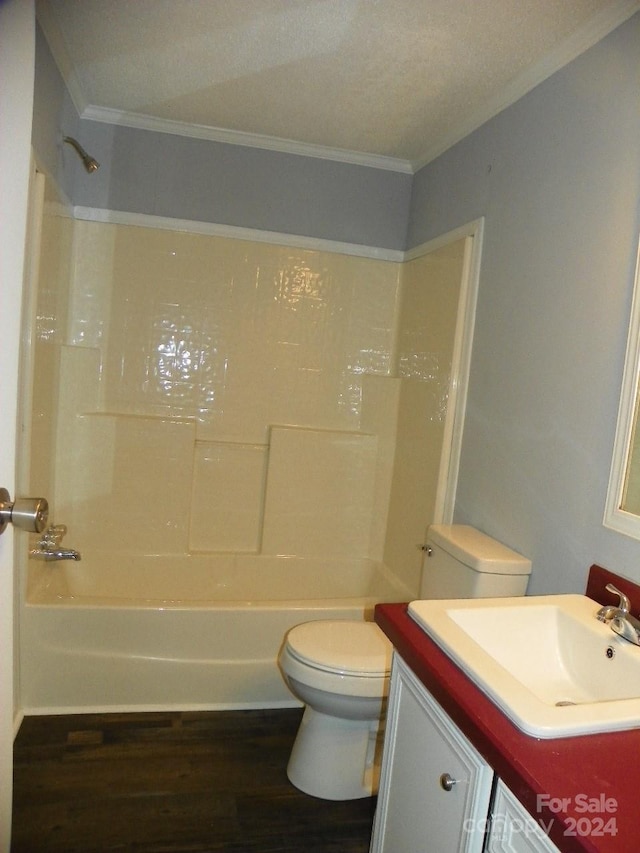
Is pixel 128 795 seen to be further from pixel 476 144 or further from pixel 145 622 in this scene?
pixel 476 144

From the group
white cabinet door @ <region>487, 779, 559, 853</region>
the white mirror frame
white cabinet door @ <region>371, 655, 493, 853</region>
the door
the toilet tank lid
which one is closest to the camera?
the door

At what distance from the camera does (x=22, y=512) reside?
2.79ft

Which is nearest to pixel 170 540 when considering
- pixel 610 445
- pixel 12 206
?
pixel 610 445

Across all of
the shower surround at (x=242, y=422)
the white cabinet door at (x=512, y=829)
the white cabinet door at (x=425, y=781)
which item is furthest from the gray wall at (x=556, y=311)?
the white cabinet door at (x=512, y=829)

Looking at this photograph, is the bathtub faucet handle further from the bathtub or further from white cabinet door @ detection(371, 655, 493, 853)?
white cabinet door @ detection(371, 655, 493, 853)

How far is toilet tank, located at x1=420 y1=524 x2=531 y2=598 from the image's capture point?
196 cm

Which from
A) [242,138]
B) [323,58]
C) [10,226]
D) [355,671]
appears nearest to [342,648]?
[355,671]

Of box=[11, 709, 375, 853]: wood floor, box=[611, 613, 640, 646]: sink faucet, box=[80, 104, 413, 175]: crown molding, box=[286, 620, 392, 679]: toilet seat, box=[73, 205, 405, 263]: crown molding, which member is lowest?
box=[11, 709, 375, 853]: wood floor

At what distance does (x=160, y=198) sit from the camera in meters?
3.05

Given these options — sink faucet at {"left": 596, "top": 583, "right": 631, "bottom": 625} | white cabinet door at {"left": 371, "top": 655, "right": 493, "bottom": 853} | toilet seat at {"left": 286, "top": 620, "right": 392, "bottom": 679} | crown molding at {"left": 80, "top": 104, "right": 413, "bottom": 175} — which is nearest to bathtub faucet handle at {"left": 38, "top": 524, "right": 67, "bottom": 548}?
toilet seat at {"left": 286, "top": 620, "right": 392, "bottom": 679}

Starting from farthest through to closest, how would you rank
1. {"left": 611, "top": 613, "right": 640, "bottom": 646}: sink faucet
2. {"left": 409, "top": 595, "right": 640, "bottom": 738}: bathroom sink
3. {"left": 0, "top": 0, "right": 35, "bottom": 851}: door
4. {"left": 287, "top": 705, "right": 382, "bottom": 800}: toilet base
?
{"left": 287, "top": 705, "right": 382, "bottom": 800}: toilet base, {"left": 611, "top": 613, "right": 640, "bottom": 646}: sink faucet, {"left": 409, "top": 595, "right": 640, "bottom": 738}: bathroom sink, {"left": 0, "top": 0, "right": 35, "bottom": 851}: door

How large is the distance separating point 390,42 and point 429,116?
621 millimetres

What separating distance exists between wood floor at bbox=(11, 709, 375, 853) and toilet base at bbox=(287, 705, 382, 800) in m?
0.04

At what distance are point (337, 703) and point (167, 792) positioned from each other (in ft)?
2.04
